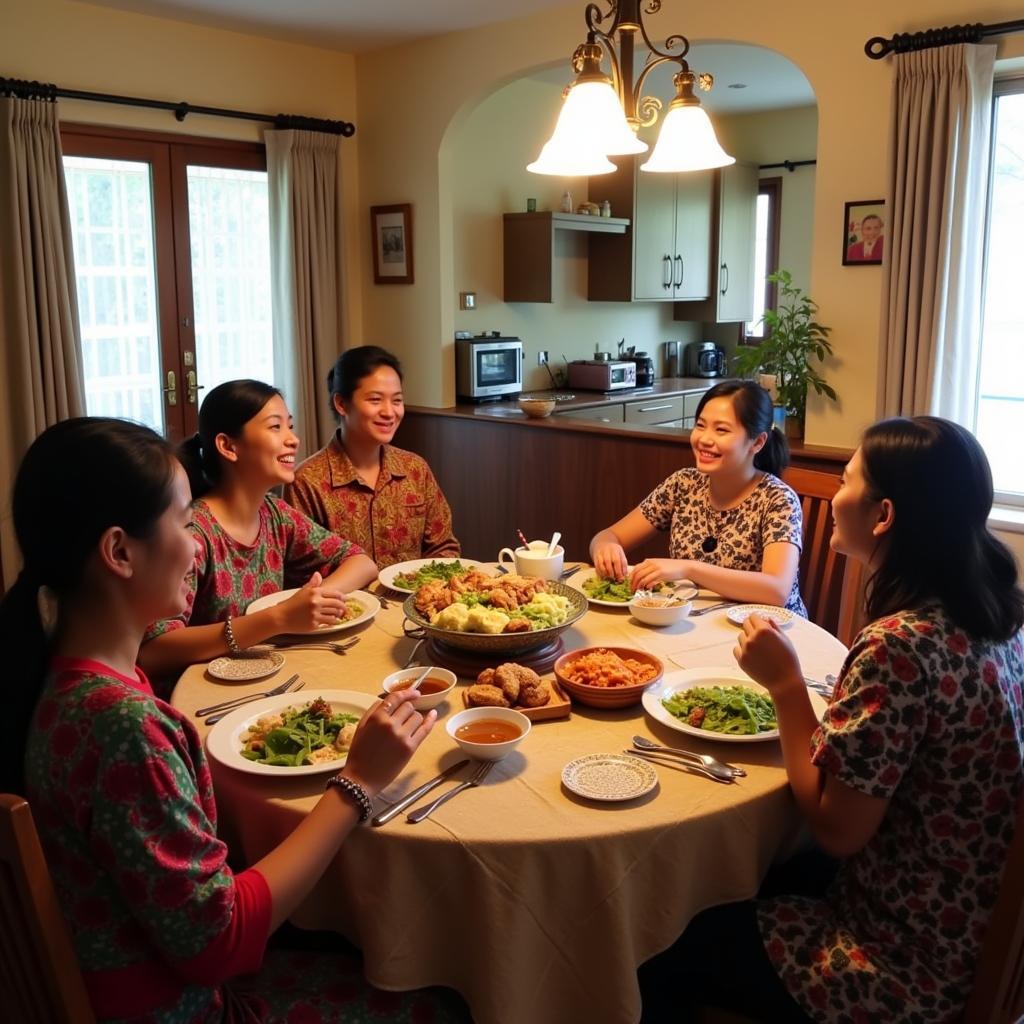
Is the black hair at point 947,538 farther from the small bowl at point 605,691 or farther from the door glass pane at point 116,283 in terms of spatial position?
the door glass pane at point 116,283

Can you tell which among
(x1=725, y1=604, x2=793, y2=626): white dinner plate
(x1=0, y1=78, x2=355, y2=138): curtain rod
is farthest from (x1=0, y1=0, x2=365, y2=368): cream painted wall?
(x1=725, y1=604, x2=793, y2=626): white dinner plate

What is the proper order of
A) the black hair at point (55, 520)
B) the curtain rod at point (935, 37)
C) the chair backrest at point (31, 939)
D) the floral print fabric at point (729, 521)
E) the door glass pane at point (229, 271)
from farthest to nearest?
the door glass pane at point (229, 271), the curtain rod at point (935, 37), the floral print fabric at point (729, 521), the black hair at point (55, 520), the chair backrest at point (31, 939)

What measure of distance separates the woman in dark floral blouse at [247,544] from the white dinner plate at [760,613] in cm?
87

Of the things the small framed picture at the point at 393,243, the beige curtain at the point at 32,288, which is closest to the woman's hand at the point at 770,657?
the beige curtain at the point at 32,288

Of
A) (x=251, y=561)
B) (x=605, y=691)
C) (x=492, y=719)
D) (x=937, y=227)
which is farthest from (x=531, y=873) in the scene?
(x=937, y=227)

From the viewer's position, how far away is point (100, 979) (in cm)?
111

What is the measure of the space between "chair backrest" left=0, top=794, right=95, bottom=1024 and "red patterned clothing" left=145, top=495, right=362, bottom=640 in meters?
0.86

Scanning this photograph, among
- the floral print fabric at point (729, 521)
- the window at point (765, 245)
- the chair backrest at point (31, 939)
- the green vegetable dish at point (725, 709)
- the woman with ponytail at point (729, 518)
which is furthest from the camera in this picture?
the window at point (765, 245)

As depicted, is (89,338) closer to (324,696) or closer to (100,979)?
(324,696)

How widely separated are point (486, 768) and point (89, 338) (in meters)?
3.60

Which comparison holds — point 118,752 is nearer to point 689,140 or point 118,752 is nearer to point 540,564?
point 540,564

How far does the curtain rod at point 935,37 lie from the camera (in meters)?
3.02

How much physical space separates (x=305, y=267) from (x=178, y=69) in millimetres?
1032

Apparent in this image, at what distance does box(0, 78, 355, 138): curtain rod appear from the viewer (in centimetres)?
380
